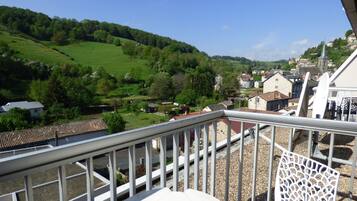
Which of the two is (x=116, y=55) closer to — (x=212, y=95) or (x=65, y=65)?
(x=65, y=65)

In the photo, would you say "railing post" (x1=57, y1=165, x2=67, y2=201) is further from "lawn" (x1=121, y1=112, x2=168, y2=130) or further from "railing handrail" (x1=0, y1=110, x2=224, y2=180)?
"lawn" (x1=121, y1=112, x2=168, y2=130)

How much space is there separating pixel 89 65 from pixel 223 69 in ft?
104

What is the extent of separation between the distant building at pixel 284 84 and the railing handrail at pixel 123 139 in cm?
4129

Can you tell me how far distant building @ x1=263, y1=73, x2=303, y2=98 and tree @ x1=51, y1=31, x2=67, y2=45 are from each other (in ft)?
152

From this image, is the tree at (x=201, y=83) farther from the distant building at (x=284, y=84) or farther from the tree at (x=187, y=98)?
the distant building at (x=284, y=84)

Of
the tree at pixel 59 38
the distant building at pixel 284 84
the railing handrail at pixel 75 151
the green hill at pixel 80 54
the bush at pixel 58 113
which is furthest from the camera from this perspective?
the tree at pixel 59 38

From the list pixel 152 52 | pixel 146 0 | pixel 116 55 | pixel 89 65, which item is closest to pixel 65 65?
pixel 89 65

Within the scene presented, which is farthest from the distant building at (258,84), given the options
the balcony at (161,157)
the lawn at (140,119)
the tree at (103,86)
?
the balcony at (161,157)

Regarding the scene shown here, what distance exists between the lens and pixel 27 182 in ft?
3.10

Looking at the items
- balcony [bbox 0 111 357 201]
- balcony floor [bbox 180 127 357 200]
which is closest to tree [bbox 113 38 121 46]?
balcony floor [bbox 180 127 357 200]

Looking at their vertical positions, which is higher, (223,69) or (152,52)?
(152,52)

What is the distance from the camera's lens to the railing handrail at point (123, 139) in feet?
2.93

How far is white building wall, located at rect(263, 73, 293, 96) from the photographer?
40125mm

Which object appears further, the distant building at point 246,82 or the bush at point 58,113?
the distant building at point 246,82
